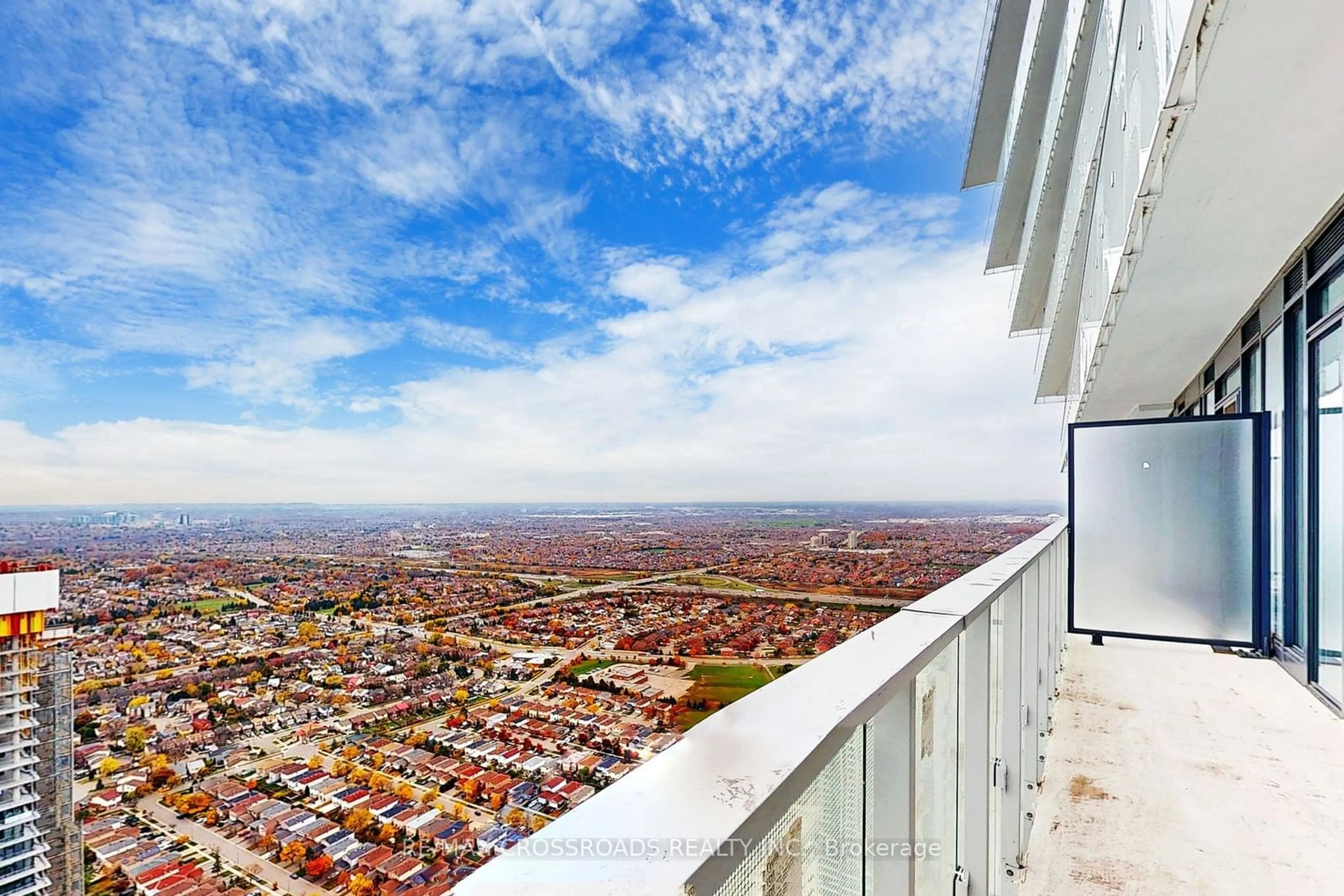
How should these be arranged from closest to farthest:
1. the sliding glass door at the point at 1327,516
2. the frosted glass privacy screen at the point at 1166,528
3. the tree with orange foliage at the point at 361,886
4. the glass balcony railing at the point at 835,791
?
the glass balcony railing at the point at 835,791, the tree with orange foliage at the point at 361,886, the sliding glass door at the point at 1327,516, the frosted glass privacy screen at the point at 1166,528

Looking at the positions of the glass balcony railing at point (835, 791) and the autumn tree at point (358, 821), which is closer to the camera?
the glass balcony railing at point (835, 791)

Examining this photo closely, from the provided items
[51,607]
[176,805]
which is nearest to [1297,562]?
[176,805]

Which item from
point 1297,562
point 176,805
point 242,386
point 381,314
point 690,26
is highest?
point 690,26

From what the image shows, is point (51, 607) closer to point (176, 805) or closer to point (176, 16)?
point (176, 805)

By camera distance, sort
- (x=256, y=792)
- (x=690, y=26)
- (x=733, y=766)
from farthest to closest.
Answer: (x=690, y=26) → (x=256, y=792) → (x=733, y=766)

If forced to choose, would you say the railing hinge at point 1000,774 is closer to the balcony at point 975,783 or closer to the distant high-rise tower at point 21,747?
the balcony at point 975,783

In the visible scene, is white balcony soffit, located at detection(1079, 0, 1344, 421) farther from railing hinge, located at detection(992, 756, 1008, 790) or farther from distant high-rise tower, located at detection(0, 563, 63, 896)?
distant high-rise tower, located at detection(0, 563, 63, 896)

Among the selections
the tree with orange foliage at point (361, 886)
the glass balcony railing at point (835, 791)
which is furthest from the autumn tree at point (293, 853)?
the glass balcony railing at point (835, 791)

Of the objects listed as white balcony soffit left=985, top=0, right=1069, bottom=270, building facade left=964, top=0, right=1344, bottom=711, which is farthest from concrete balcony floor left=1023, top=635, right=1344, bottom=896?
white balcony soffit left=985, top=0, right=1069, bottom=270
